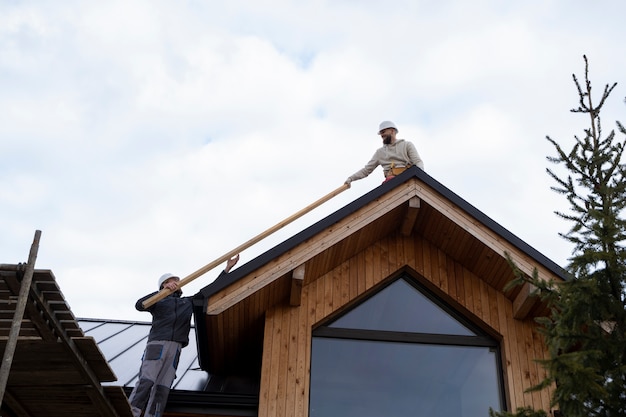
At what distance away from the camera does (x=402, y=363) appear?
7855mm

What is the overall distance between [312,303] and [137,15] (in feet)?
25.4

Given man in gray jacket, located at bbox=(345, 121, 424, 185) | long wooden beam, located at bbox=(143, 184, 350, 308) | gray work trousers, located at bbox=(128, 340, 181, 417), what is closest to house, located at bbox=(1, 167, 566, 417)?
gray work trousers, located at bbox=(128, 340, 181, 417)

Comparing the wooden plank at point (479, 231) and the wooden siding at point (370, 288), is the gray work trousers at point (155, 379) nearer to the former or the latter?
the wooden siding at point (370, 288)

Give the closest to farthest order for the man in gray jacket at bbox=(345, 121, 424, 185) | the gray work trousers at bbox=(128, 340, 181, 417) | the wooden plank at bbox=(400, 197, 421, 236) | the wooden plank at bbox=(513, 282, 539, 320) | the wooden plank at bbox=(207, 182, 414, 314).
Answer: the gray work trousers at bbox=(128, 340, 181, 417) → the wooden plank at bbox=(207, 182, 414, 314) → the wooden plank at bbox=(513, 282, 539, 320) → the wooden plank at bbox=(400, 197, 421, 236) → the man in gray jacket at bbox=(345, 121, 424, 185)

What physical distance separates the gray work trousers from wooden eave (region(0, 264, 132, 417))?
77cm

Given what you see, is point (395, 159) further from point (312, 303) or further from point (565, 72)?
point (565, 72)

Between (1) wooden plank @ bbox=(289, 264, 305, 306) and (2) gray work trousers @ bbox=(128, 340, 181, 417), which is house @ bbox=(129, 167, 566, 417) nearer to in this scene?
(1) wooden plank @ bbox=(289, 264, 305, 306)

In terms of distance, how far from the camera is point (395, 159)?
33.0ft

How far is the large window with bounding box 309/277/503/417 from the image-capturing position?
296 inches

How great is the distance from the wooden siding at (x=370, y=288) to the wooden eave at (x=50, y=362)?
1.79 m

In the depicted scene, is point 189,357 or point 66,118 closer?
point 189,357

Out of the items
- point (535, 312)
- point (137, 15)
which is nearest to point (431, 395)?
point (535, 312)

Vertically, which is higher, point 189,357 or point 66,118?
point 66,118

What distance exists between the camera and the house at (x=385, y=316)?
24.7 ft
